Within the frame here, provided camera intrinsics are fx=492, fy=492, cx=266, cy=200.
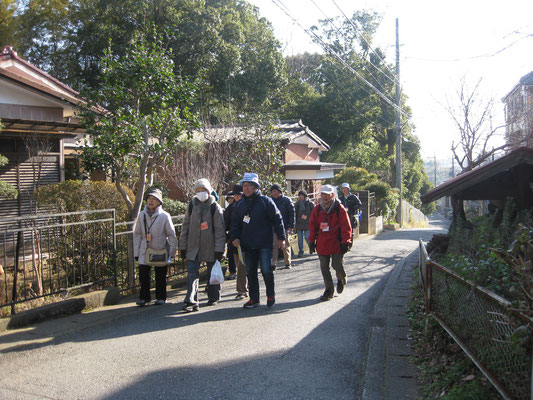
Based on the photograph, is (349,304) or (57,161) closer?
(349,304)

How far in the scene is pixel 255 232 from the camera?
7434 millimetres

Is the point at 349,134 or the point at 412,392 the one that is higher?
the point at 349,134

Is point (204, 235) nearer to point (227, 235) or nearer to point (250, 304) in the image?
point (227, 235)

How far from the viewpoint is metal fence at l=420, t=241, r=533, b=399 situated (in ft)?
9.95

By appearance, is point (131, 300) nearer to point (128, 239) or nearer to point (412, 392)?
point (128, 239)

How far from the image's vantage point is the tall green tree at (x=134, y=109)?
8.79 metres

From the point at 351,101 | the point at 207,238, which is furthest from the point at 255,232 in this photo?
the point at 351,101

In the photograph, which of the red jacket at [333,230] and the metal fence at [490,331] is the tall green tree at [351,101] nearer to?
the red jacket at [333,230]

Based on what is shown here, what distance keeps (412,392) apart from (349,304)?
11.1 ft

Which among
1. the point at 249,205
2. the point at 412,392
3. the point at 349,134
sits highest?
the point at 349,134

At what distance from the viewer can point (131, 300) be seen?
26.4ft

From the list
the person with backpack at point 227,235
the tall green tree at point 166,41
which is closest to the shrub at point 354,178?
the tall green tree at point 166,41

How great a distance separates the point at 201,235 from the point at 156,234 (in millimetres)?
670

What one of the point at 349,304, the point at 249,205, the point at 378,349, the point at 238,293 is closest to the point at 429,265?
the point at 378,349
